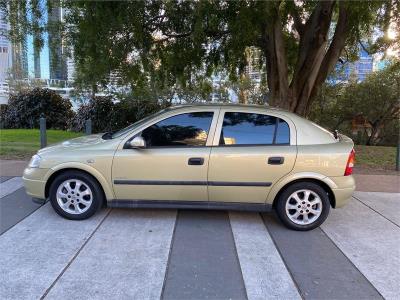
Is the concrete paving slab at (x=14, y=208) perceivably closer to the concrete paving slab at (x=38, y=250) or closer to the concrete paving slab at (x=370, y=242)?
the concrete paving slab at (x=38, y=250)

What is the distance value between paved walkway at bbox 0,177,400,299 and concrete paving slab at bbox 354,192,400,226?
0.34 ft

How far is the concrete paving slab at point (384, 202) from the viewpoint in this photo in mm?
5680

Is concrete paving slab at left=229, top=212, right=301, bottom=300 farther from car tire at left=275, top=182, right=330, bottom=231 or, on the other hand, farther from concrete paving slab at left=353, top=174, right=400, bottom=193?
concrete paving slab at left=353, top=174, right=400, bottom=193

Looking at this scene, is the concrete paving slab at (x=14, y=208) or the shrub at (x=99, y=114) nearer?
the concrete paving slab at (x=14, y=208)

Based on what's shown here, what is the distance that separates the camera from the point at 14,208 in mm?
5492

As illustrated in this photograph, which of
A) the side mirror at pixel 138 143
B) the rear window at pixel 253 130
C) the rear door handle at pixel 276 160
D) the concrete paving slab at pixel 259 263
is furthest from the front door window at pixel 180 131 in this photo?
the concrete paving slab at pixel 259 263

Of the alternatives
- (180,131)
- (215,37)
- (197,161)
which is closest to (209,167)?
(197,161)

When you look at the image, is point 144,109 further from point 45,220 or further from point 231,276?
point 231,276

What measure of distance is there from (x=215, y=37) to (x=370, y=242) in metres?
7.15

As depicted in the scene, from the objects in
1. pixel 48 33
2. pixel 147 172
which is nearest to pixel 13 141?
pixel 48 33

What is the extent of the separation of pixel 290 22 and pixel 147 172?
8.14 metres

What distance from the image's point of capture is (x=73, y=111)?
57.6 ft

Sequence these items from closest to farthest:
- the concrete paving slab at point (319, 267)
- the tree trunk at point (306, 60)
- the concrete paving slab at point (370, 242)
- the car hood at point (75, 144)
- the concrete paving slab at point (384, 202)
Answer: the concrete paving slab at point (319, 267)
the concrete paving slab at point (370, 242)
the car hood at point (75, 144)
the concrete paving slab at point (384, 202)
the tree trunk at point (306, 60)

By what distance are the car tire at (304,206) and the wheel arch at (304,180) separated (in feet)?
0.15
